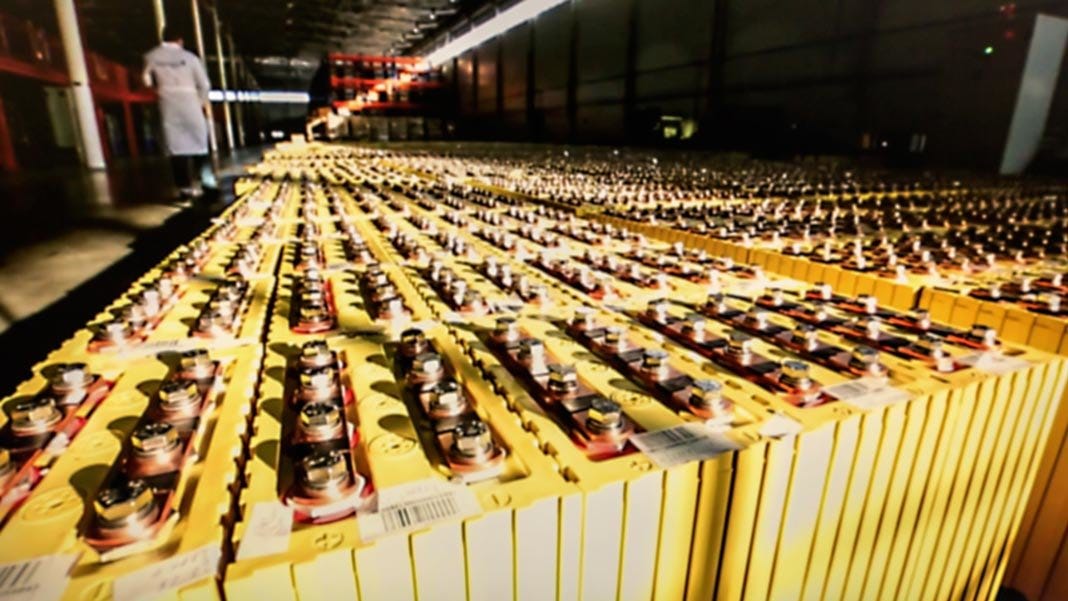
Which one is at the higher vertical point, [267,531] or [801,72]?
[801,72]

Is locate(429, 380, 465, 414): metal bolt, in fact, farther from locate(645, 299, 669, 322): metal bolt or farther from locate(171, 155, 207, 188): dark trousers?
locate(171, 155, 207, 188): dark trousers

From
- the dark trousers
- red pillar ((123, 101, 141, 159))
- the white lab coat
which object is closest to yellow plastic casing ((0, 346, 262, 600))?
the white lab coat

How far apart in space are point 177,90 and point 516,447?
709 cm

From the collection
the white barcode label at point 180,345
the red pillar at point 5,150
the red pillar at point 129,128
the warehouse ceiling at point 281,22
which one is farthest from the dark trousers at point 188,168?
the red pillar at point 129,128

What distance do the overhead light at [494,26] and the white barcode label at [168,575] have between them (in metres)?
20.7

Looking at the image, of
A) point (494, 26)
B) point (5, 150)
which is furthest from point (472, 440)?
point (494, 26)

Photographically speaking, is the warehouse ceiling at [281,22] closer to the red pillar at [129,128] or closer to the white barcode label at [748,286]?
the red pillar at [129,128]

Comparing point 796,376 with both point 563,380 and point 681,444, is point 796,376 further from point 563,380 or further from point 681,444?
point 563,380

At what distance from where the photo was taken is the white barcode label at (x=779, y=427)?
0.94 metres

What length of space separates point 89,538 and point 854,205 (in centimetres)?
488

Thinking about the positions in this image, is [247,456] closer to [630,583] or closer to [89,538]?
[89,538]

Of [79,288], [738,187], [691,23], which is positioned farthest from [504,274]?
[691,23]

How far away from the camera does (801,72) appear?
1054cm

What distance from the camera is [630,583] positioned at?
3.04 ft
